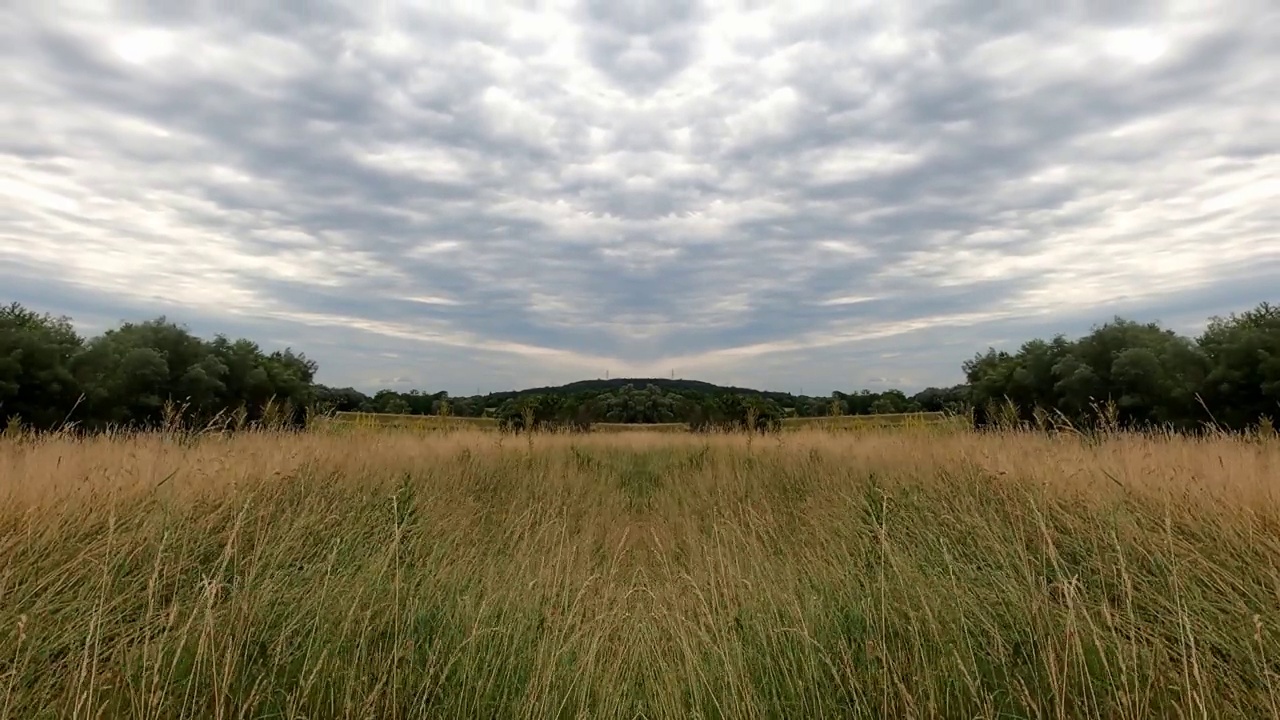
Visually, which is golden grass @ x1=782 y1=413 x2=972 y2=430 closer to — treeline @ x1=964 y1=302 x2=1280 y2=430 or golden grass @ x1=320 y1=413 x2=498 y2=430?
treeline @ x1=964 y1=302 x2=1280 y2=430

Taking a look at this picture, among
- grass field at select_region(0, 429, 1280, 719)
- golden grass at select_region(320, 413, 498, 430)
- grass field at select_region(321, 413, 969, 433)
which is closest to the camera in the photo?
grass field at select_region(0, 429, 1280, 719)

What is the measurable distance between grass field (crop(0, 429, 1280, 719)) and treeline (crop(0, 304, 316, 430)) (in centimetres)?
698

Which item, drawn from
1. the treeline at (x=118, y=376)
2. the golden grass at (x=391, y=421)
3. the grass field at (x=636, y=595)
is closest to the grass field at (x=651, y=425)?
the golden grass at (x=391, y=421)

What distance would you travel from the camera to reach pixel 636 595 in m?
6.16

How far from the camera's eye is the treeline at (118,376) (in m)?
15.6

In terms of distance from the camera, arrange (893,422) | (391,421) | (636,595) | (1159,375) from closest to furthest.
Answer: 1. (636,595)
2. (1159,375)
3. (391,421)
4. (893,422)

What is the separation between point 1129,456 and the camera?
25.1 ft

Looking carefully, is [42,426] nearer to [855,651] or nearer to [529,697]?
[529,697]

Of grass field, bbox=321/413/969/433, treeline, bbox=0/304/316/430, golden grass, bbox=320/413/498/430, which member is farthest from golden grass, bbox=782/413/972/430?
treeline, bbox=0/304/316/430

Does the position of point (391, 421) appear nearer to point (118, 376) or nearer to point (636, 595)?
point (118, 376)

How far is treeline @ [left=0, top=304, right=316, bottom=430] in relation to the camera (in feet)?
51.1

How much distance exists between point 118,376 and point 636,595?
18.1 metres

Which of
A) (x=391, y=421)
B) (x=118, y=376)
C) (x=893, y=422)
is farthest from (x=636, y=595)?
(x=118, y=376)

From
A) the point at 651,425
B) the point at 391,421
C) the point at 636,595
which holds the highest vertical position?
the point at 391,421
